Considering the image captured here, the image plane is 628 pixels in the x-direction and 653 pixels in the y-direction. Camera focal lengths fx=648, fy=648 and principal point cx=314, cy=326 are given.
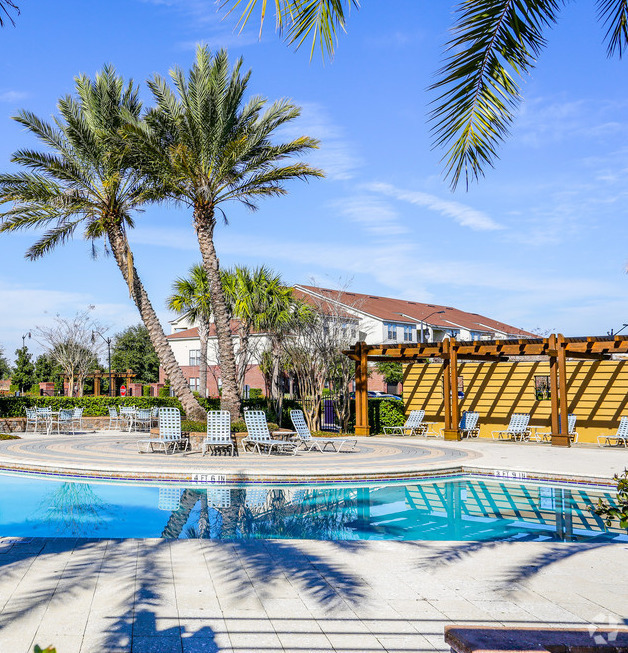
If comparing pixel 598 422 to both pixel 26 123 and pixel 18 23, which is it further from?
pixel 18 23

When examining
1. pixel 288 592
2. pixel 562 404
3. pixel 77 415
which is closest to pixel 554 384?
pixel 562 404

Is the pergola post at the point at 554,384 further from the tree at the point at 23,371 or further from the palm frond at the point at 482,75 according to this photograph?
the tree at the point at 23,371

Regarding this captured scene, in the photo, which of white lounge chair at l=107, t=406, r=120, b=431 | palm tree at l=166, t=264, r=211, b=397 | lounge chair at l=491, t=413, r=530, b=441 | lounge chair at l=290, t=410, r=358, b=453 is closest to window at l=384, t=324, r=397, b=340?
palm tree at l=166, t=264, r=211, b=397

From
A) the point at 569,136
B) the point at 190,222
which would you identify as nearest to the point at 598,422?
the point at 190,222

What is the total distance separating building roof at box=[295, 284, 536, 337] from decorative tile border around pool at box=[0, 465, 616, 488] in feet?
103

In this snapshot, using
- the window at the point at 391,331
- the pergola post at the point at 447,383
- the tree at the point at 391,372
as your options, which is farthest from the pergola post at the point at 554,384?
the window at the point at 391,331

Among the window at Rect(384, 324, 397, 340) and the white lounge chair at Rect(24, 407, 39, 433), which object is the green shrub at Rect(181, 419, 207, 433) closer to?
the white lounge chair at Rect(24, 407, 39, 433)

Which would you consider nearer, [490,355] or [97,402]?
[490,355]

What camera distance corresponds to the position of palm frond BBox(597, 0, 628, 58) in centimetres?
355

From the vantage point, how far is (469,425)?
2372 cm

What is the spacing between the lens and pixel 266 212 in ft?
66.6

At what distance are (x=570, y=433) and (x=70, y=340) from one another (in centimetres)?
3526

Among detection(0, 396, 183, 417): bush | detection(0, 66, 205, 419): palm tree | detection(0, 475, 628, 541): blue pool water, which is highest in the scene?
detection(0, 66, 205, 419): palm tree

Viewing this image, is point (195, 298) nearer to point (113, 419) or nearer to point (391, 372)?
point (113, 419)
